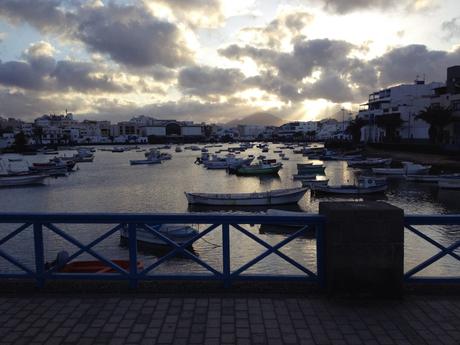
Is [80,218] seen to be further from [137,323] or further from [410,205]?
[410,205]

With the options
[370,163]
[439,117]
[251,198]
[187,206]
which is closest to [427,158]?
[370,163]

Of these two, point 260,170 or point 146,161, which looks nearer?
point 260,170

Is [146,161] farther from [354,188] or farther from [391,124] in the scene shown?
[391,124]

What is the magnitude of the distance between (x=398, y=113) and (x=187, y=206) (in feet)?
281

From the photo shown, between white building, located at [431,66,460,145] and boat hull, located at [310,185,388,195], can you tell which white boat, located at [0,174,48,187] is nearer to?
boat hull, located at [310,185,388,195]

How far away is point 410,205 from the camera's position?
34.3m

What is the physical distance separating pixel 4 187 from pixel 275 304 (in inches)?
2263

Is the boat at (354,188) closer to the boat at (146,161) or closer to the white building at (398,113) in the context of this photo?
the boat at (146,161)

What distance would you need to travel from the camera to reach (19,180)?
2133 inches

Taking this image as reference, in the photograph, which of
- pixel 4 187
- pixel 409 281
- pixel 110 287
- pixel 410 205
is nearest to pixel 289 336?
pixel 409 281

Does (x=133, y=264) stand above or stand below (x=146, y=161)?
above

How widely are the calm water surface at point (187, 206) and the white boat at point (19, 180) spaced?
2.05m

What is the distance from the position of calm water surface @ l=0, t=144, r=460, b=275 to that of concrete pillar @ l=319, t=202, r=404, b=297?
10.7 meters

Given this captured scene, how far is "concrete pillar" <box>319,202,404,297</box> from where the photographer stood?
5.68 metres
